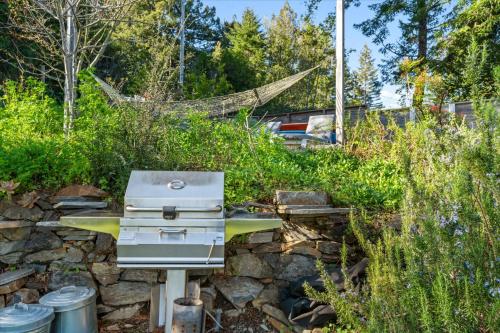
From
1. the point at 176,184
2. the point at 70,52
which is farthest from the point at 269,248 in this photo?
the point at 70,52

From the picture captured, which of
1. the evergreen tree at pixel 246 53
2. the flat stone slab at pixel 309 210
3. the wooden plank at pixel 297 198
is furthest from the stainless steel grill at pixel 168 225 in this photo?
the evergreen tree at pixel 246 53

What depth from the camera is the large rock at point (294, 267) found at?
2.86m

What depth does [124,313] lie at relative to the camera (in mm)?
2646

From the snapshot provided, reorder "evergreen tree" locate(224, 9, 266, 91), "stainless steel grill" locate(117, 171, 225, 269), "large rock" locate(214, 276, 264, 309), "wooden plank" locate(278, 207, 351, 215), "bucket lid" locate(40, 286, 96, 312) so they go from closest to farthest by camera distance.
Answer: "stainless steel grill" locate(117, 171, 225, 269), "bucket lid" locate(40, 286, 96, 312), "large rock" locate(214, 276, 264, 309), "wooden plank" locate(278, 207, 351, 215), "evergreen tree" locate(224, 9, 266, 91)

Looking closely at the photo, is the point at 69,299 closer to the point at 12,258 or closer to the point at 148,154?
the point at 12,258

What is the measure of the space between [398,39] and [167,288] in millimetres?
11514

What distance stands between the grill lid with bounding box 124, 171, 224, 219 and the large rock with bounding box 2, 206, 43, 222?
0.99 meters

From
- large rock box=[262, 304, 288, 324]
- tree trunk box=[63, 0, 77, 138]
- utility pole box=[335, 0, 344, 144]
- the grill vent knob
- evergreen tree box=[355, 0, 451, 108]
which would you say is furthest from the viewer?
evergreen tree box=[355, 0, 451, 108]

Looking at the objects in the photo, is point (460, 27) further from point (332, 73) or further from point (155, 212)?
point (332, 73)

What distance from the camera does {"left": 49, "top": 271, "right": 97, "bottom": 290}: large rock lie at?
102 inches

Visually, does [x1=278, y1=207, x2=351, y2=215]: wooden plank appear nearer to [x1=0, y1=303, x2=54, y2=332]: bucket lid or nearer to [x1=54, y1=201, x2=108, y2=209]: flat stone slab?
[x1=54, y1=201, x2=108, y2=209]: flat stone slab

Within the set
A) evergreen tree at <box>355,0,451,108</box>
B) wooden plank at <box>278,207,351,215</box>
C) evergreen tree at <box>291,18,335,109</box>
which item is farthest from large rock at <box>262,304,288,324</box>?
evergreen tree at <box>291,18,335,109</box>

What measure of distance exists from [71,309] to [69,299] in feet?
0.18

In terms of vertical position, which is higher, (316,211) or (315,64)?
(315,64)
